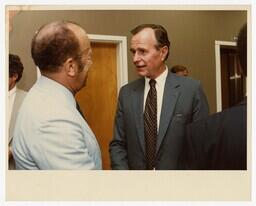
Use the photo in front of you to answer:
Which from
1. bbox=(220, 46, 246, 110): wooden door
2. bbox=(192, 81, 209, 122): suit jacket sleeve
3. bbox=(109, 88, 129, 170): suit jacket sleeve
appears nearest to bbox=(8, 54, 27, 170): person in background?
bbox=(109, 88, 129, 170): suit jacket sleeve

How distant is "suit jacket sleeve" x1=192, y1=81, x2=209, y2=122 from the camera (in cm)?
148

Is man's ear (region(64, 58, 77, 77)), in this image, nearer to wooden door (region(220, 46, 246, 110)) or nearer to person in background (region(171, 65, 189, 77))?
person in background (region(171, 65, 189, 77))

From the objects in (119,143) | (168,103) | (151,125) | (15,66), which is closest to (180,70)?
(168,103)

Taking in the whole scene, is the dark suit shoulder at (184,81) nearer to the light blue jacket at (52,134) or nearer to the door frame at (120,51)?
the door frame at (120,51)

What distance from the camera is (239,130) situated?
142 cm

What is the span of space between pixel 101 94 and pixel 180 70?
0.32 metres

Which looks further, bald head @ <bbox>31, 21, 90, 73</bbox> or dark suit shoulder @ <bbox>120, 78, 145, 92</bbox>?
dark suit shoulder @ <bbox>120, 78, 145, 92</bbox>

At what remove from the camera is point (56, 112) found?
138cm

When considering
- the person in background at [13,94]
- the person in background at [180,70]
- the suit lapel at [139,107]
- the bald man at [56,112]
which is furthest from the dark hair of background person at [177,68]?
the person in background at [13,94]

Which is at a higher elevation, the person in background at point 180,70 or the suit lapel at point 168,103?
the person in background at point 180,70

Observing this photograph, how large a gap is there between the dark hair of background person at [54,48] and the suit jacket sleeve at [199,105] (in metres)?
0.48

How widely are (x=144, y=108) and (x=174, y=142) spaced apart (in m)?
0.18

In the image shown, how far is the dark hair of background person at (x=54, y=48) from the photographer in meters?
1.37
